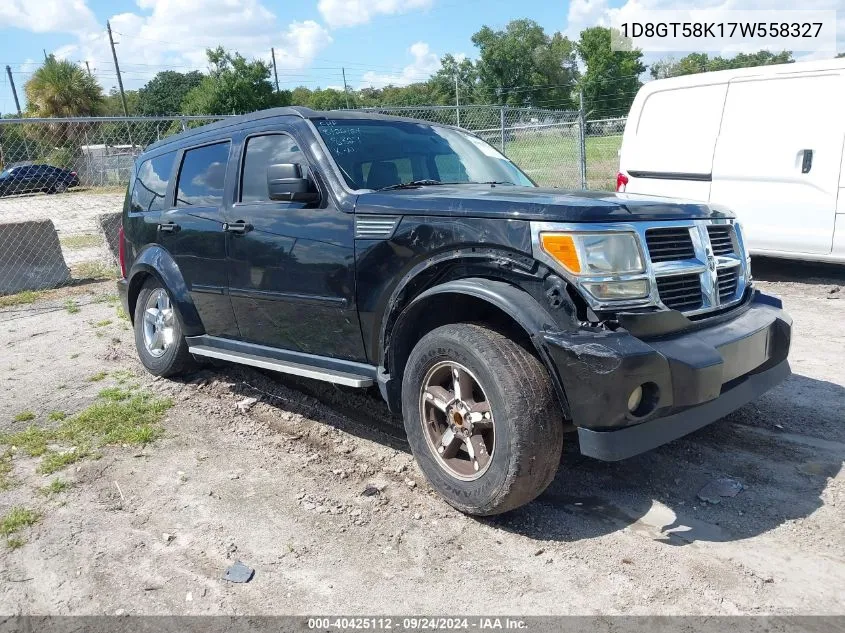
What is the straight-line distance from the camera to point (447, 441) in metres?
3.29

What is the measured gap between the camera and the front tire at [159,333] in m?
5.21

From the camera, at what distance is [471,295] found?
3.06m

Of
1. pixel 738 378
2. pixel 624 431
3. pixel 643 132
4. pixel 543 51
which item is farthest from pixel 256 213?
pixel 543 51

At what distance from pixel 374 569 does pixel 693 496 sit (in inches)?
62.5

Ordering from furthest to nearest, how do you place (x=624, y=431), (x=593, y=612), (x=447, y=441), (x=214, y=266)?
(x=214, y=266) < (x=447, y=441) < (x=624, y=431) < (x=593, y=612)

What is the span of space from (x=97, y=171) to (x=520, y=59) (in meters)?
58.1

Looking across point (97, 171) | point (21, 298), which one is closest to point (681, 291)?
point (21, 298)

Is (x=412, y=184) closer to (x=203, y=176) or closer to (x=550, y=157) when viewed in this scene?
(x=203, y=176)

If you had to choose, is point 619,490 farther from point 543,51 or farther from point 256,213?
point 543,51

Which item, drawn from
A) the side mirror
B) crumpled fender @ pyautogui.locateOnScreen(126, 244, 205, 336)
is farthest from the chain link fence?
the side mirror

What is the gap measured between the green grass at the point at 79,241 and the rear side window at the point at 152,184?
8.47 m

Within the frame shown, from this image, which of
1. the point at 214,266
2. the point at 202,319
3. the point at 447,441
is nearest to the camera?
the point at 447,441

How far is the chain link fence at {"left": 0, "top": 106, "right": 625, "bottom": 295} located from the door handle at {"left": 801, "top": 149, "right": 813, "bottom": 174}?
471 centimetres

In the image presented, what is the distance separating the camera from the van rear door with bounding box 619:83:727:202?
7.74 meters
